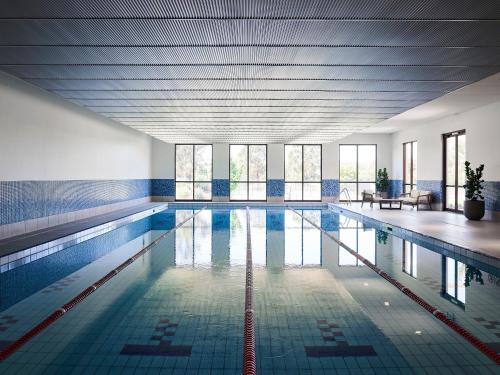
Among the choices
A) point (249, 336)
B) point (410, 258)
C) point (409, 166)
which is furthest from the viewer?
point (409, 166)

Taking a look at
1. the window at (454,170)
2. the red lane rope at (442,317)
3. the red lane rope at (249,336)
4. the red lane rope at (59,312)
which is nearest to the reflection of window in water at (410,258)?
the red lane rope at (442,317)

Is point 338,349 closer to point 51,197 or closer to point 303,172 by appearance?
point 51,197

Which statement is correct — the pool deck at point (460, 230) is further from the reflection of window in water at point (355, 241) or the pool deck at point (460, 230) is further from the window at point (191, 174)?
the window at point (191, 174)

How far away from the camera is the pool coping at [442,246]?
19.8ft

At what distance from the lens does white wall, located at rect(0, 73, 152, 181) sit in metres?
7.86

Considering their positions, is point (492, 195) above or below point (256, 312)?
above

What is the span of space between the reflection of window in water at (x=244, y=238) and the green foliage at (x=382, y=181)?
6.71 m

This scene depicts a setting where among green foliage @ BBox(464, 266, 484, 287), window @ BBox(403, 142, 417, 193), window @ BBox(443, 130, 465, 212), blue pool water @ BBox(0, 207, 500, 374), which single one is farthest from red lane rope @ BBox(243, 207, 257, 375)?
window @ BBox(403, 142, 417, 193)

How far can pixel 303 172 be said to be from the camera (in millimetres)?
19391

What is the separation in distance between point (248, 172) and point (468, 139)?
9.49 meters

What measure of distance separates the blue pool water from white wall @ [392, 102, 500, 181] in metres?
5.20

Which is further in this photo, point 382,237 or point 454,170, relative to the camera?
point 454,170

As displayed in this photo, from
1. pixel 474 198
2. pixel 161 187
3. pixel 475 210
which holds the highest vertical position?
pixel 161 187

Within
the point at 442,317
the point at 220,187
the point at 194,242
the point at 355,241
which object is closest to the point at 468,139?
the point at 355,241
